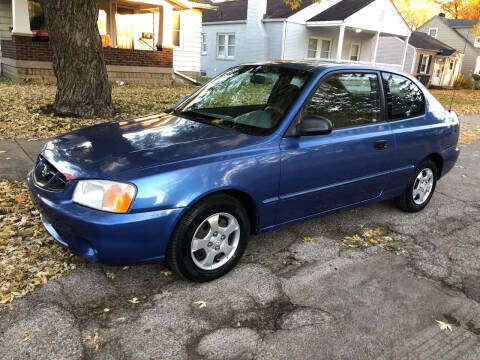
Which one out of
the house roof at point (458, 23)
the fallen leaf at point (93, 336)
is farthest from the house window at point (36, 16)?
the house roof at point (458, 23)

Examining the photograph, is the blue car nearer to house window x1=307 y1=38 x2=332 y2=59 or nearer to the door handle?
the door handle

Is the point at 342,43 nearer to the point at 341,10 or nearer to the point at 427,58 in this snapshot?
the point at 341,10

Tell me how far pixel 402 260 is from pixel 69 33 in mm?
6799

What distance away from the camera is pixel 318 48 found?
23.8 meters

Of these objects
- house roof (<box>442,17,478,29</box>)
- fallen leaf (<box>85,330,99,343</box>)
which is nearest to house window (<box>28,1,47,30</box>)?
fallen leaf (<box>85,330,99,343</box>)

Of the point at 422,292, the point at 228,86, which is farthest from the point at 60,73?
the point at 422,292

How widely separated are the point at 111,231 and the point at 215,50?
978 inches

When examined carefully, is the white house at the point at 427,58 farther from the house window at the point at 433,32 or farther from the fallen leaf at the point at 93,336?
the fallen leaf at the point at 93,336

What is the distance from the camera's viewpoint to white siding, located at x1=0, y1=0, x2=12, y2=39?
14750mm

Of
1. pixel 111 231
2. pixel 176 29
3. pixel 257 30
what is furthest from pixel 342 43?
pixel 111 231

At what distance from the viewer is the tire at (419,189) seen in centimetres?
470

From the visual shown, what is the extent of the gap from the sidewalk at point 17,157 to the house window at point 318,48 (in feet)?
63.8

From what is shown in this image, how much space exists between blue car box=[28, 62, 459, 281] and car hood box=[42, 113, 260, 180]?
1cm

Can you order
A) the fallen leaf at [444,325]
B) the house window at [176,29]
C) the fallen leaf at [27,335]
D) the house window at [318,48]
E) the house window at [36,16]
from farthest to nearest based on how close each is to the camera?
the house window at [318,48] → the house window at [176,29] → the house window at [36,16] → the fallen leaf at [444,325] → the fallen leaf at [27,335]
